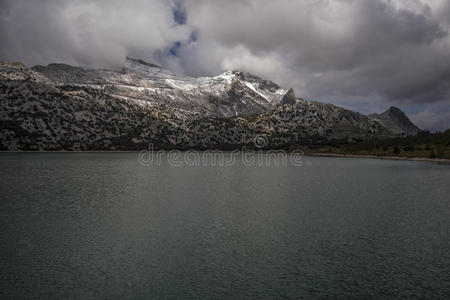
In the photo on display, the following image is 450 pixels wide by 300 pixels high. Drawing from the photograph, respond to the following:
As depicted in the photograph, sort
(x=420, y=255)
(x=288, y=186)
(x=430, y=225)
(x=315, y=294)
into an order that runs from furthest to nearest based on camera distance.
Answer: (x=288, y=186)
(x=430, y=225)
(x=420, y=255)
(x=315, y=294)

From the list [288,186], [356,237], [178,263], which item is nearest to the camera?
[178,263]

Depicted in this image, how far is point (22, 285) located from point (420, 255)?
3220 centimetres

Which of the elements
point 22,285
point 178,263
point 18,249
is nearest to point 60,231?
point 18,249

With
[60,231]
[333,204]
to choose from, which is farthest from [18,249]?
[333,204]

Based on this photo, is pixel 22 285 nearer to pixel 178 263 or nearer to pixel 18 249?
pixel 18 249

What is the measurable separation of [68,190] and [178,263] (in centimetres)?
4733

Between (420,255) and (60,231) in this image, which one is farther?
(60,231)

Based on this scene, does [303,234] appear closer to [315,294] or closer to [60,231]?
[315,294]

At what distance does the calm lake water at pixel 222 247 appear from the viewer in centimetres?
2411

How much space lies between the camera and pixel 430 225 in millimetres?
41969

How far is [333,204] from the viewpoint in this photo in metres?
55.1

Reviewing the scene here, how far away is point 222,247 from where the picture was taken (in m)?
32.8

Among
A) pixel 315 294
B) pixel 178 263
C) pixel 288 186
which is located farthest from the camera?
pixel 288 186

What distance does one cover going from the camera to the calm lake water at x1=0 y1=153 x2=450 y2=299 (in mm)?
24109
